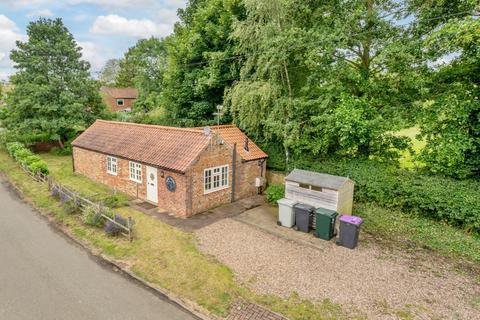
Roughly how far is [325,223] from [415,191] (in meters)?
4.14

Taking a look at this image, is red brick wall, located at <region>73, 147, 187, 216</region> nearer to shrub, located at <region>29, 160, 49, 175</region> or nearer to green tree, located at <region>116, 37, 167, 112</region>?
shrub, located at <region>29, 160, 49, 175</region>

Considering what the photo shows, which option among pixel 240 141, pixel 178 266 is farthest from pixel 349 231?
pixel 240 141

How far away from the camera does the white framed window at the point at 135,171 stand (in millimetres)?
14945

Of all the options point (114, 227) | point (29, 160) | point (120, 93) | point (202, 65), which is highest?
point (202, 65)

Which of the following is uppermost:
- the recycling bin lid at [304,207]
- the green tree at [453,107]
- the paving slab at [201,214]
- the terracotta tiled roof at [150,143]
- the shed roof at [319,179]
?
the green tree at [453,107]

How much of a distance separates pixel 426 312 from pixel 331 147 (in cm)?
873

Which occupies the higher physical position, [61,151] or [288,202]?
[288,202]

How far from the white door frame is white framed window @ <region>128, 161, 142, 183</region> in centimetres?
78

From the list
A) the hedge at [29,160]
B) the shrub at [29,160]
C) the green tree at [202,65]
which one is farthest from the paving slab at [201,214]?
the shrub at [29,160]

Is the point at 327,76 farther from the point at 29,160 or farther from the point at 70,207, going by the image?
the point at 29,160

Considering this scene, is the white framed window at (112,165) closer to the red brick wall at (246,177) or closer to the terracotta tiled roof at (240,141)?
the terracotta tiled roof at (240,141)

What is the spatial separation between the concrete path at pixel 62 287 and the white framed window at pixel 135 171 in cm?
466

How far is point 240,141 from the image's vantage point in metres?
16.8

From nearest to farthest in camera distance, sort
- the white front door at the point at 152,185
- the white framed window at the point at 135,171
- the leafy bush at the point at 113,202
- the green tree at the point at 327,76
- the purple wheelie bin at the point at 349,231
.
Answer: the purple wheelie bin at the point at 349,231
the green tree at the point at 327,76
the leafy bush at the point at 113,202
the white front door at the point at 152,185
the white framed window at the point at 135,171
